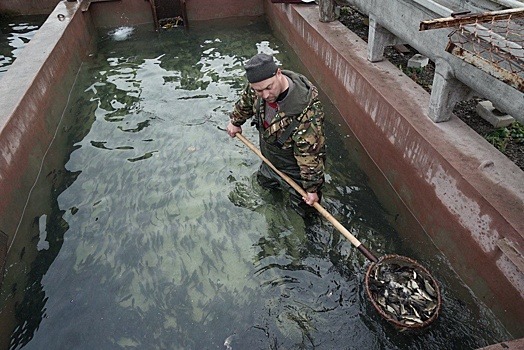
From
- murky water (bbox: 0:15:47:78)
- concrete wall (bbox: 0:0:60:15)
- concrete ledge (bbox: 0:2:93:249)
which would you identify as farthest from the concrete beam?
concrete wall (bbox: 0:0:60:15)

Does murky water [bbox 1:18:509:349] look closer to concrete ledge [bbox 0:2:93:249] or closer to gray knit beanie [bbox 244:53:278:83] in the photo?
concrete ledge [bbox 0:2:93:249]

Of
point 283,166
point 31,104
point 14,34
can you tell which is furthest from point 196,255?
point 14,34

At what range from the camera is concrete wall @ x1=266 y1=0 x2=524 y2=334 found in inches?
144

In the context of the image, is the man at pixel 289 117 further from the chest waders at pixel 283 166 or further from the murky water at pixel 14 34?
the murky water at pixel 14 34

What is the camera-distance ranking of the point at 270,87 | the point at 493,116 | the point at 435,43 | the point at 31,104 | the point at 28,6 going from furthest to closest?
1. the point at 28,6
2. the point at 31,104
3. the point at 493,116
4. the point at 435,43
5. the point at 270,87

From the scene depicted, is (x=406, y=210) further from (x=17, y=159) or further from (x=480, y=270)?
(x=17, y=159)

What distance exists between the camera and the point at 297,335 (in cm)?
397

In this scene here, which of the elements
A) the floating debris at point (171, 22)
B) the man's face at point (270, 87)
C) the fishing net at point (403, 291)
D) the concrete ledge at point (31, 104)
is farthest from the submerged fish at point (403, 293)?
the floating debris at point (171, 22)

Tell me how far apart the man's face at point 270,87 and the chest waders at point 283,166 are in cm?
36

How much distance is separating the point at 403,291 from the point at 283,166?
5.98 feet

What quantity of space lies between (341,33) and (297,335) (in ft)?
18.0

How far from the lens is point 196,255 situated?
484 cm

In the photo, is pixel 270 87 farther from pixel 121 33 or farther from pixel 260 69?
pixel 121 33

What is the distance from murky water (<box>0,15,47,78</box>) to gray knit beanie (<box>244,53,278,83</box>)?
773cm
